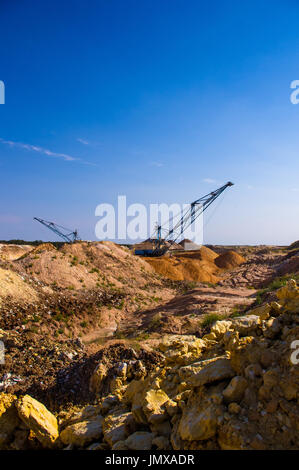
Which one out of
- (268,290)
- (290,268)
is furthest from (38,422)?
(290,268)

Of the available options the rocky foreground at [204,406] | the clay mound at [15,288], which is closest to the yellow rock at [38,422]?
the rocky foreground at [204,406]

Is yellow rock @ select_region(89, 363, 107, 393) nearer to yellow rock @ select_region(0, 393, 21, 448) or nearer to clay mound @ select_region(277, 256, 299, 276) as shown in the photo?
yellow rock @ select_region(0, 393, 21, 448)

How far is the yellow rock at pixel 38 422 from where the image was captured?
4.23m

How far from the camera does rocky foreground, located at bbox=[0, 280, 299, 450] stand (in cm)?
295

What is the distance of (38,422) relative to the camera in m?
4.25

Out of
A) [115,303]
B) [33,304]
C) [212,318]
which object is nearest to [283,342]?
[212,318]

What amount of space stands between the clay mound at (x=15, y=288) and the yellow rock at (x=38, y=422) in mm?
11428

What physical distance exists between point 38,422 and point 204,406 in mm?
2579

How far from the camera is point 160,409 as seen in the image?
373cm

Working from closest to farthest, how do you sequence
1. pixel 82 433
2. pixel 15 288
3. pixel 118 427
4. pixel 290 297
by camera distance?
pixel 118 427, pixel 82 433, pixel 290 297, pixel 15 288

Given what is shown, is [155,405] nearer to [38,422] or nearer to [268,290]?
[38,422]

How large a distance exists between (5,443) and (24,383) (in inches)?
140

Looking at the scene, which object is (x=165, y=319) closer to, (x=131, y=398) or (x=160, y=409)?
(x=131, y=398)

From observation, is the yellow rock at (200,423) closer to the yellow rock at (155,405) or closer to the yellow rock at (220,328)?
the yellow rock at (155,405)
